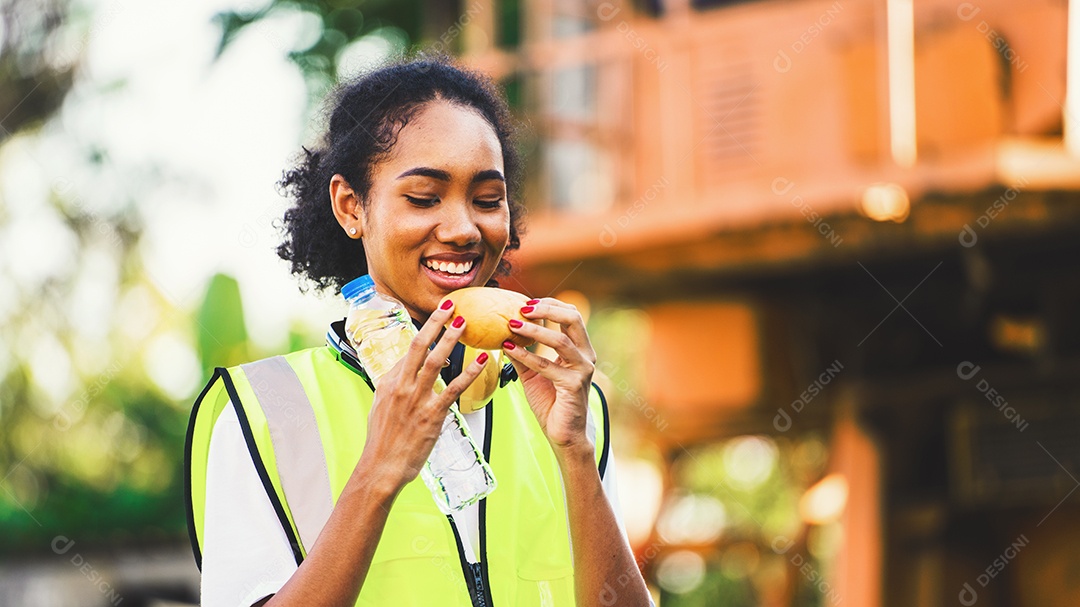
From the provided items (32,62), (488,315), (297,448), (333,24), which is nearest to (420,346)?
(488,315)

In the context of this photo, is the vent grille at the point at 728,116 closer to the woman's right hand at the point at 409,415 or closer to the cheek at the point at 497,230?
the cheek at the point at 497,230

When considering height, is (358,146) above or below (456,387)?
above

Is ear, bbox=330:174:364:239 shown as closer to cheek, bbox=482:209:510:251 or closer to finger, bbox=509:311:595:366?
cheek, bbox=482:209:510:251

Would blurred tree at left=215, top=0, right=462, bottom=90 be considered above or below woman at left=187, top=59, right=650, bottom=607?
above

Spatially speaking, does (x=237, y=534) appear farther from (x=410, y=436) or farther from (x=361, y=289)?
(x=361, y=289)

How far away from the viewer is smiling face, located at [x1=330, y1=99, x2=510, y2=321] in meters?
2.24

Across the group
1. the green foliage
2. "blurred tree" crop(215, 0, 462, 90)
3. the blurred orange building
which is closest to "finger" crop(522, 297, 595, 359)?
the blurred orange building

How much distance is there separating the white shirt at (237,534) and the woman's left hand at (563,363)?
1.40 feet

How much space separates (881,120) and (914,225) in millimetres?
486

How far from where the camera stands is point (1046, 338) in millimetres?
7039

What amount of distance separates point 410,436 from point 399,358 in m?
0.24

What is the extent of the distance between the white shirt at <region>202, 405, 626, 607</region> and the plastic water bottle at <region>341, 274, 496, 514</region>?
253 mm

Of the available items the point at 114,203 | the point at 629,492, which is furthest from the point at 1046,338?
the point at 114,203

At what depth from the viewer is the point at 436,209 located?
2.24 m
